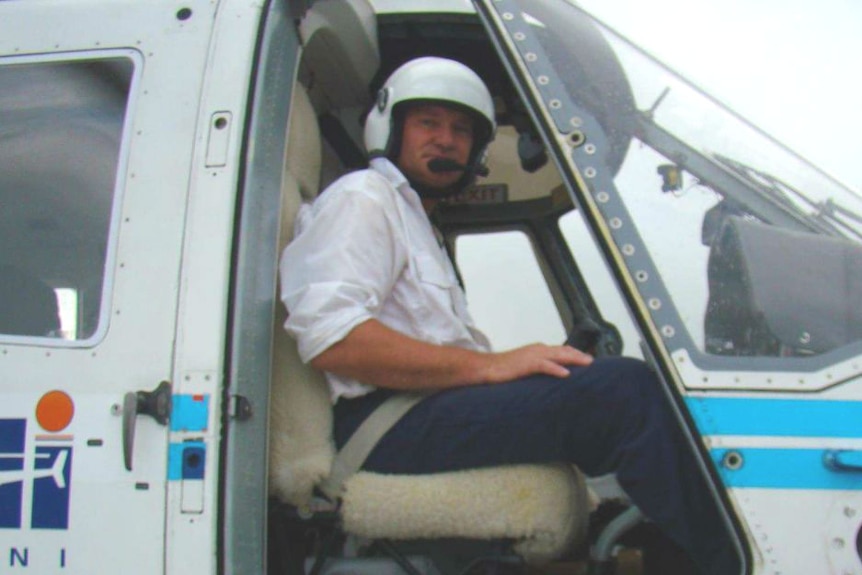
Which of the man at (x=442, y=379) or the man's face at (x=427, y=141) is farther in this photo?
the man's face at (x=427, y=141)

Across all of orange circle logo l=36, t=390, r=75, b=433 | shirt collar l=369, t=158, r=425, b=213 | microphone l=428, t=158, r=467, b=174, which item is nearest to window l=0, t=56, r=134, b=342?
orange circle logo l=36, t=390, r=75, b=433

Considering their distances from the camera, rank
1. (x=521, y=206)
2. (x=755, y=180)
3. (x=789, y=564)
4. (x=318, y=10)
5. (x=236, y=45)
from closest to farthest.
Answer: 1. (x=789, y=564)
2. (x=755, y=180)
3. (x=236, y=45)
4. (x=318, y=10)
5. (x=521, y=206)

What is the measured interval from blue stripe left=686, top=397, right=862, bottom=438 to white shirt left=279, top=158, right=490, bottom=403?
679mm

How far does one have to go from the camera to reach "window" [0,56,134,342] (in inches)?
77.9

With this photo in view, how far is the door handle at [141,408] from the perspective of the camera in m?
1.79

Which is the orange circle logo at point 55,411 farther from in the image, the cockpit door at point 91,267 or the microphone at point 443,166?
the microphone at point 443,166

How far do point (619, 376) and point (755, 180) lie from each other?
0.53m

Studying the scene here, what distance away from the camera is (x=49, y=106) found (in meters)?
2.16

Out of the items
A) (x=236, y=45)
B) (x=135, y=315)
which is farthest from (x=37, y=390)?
(x=236, y=45)

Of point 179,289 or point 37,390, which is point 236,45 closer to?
point 179,289

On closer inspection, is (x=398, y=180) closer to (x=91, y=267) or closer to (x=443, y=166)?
(x=443, y=166)

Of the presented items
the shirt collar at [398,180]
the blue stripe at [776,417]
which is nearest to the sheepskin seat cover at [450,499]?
the blue stripe at [776,417]

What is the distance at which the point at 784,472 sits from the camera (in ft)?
5.47

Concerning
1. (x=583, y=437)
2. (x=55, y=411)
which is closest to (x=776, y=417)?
(x=583, y=437)
